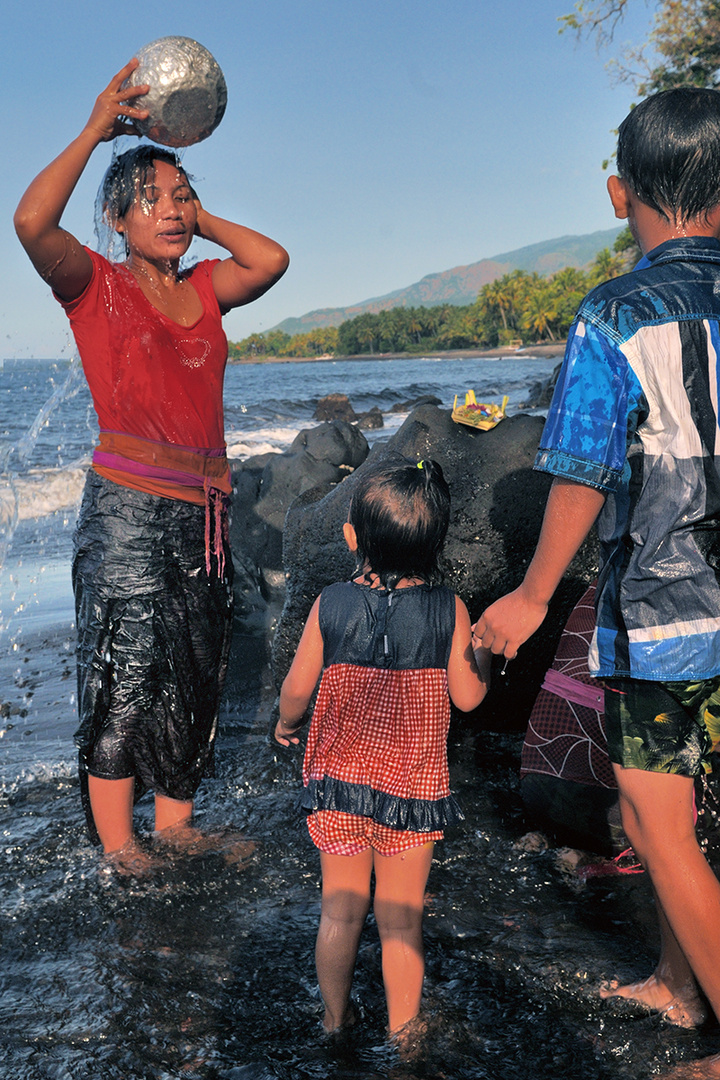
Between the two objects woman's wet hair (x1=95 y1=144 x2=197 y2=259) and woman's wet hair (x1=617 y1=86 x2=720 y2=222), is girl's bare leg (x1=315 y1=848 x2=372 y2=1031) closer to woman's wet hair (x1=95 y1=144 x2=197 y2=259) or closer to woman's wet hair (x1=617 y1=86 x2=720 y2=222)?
woman's wet hair (x1=617 y1=86 x2=720 y2=222)

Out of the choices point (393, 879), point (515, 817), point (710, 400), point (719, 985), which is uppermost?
point (710, 400)

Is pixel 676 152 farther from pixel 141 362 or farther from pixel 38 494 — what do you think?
A: pixel 38 494

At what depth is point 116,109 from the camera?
258cm

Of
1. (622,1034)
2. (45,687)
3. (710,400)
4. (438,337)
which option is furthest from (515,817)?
(438,337)

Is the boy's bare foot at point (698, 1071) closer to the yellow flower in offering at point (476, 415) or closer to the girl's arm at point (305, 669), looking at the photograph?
the girl's arm at point (305, 669)

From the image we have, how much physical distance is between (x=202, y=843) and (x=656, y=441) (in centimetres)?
216

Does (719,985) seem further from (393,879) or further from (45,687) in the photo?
(45,687)

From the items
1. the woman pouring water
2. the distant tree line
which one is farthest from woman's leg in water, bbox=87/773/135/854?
the distant tree line

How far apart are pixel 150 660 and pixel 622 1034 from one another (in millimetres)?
1773

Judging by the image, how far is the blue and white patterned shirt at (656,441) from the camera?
1.89m

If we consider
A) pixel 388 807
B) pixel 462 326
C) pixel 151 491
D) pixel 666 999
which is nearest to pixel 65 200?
pixel 151 491

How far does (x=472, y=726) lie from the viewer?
12.4 ft

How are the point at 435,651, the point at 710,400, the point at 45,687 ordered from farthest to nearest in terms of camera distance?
the point at 45,687 → the point at 435,651 → the point at 710,400

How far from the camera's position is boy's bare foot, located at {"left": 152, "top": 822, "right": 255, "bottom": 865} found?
3.04 m
